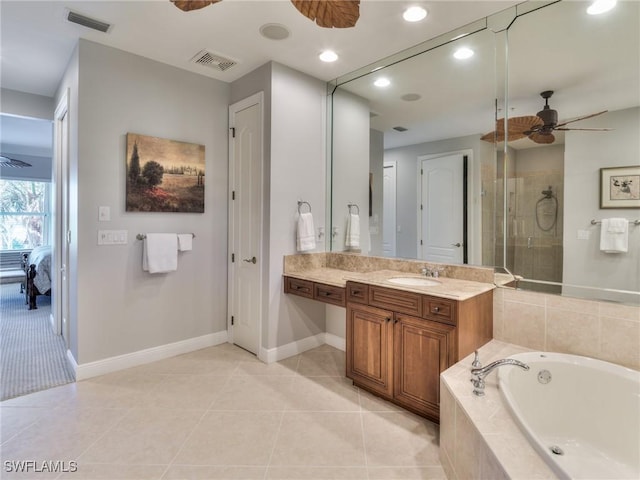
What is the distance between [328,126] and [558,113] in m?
1.91

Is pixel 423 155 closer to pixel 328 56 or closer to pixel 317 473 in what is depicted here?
pixel 328 56

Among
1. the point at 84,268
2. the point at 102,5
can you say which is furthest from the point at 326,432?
the point at 102,5

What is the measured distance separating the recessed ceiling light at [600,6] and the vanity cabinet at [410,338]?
179 cm

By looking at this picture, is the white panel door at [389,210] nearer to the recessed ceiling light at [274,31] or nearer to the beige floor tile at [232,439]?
the recessed ceiling light at [274,31]

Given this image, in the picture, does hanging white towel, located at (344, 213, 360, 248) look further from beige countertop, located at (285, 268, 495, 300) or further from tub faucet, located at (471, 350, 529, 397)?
tub faucet, located at (471, 350, 529, 397)

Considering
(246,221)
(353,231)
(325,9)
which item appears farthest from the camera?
(353,231)

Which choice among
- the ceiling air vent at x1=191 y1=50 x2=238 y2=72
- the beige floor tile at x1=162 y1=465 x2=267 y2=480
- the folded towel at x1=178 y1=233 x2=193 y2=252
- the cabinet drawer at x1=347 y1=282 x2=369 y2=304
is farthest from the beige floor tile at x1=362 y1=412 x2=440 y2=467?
the ceiling air vent at x1=191 y1=50 x2=238 y2=72

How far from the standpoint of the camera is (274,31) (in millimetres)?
2486

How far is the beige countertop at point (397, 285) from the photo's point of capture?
2088mm

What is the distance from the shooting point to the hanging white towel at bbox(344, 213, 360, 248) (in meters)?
Result: 3.34

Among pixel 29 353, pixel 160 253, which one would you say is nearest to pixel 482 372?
pixel 160 253

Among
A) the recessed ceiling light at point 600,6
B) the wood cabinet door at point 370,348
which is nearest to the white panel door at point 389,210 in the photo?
the wood cabinet door at point 370,348

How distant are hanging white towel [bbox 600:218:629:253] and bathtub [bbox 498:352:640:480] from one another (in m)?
0.67

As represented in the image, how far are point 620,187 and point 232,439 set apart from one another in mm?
2651
